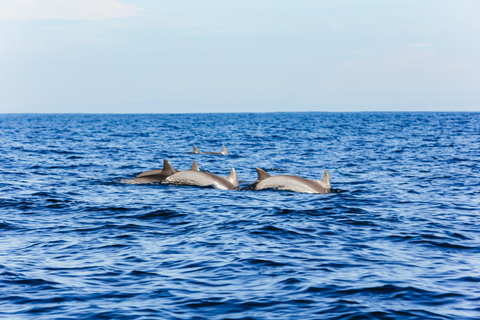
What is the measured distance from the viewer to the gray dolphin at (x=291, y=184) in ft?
65.0

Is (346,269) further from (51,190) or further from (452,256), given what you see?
(51,190)

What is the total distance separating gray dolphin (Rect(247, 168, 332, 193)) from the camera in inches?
780

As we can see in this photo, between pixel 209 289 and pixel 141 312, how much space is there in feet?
4.69

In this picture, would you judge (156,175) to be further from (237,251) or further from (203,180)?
(237,251)

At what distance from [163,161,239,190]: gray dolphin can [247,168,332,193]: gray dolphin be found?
3.91 feet

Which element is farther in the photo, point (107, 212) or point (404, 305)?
point (107, 212)

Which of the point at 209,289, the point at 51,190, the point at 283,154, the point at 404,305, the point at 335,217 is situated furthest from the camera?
the point at 283,154

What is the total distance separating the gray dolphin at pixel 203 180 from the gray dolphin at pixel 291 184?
1.19 meters

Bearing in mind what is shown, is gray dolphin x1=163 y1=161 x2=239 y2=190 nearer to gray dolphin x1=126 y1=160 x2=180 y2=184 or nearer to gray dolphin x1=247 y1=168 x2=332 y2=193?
gray dolphin x1=126 y1=160 x2=180 y2=184

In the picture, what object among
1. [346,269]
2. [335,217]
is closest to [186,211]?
[335,217]

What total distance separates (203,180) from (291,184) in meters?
3.42

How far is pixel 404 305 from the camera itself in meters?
8.56

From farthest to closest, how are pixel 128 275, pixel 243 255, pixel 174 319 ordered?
1. pixel 243 255
2. pixel 128 275
3. pixel 174 319

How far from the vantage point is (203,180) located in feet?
69.0
